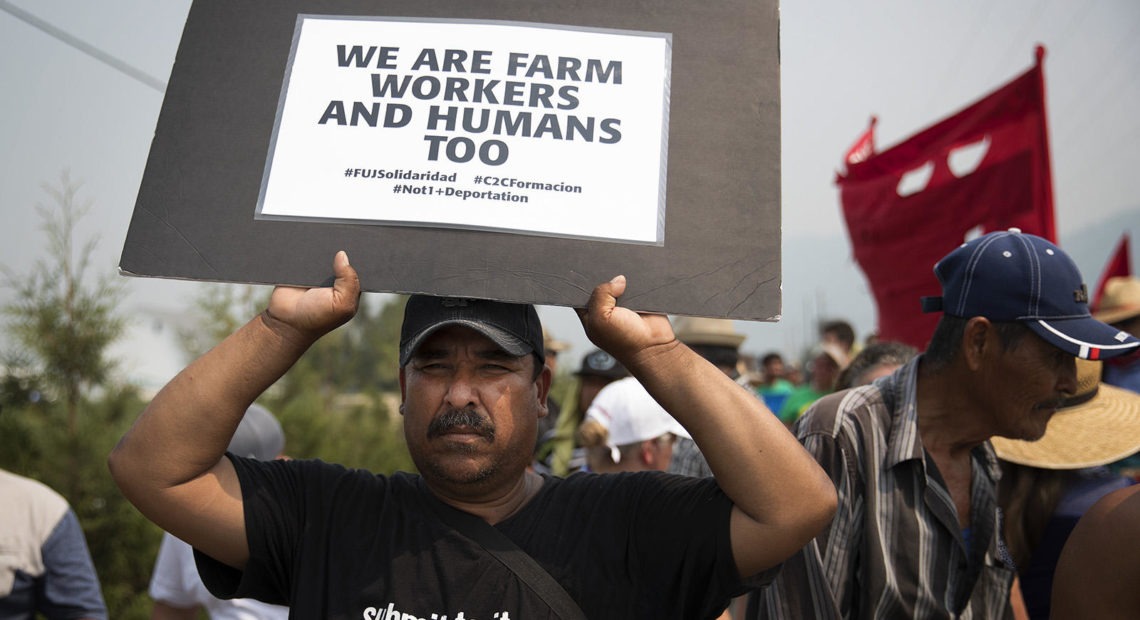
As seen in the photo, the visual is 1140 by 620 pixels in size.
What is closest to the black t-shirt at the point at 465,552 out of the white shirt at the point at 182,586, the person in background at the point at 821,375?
the white shirt at the point at 182,586

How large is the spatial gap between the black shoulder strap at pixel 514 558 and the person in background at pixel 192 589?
1626 mm

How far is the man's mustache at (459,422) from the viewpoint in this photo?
6.45ft

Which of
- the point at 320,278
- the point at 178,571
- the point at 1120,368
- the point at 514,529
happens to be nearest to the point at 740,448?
the point at 514,529

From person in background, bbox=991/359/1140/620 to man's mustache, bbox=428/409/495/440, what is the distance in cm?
181

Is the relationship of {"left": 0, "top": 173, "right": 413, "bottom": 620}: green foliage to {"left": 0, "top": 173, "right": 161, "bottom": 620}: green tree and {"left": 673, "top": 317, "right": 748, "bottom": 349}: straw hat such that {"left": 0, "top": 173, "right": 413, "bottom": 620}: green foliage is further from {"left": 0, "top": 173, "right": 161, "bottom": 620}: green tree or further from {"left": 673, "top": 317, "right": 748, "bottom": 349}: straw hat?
{"left": 673, "top": 317, "right": 748, "bottom": 349}: straw hat

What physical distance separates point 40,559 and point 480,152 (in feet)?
8.99

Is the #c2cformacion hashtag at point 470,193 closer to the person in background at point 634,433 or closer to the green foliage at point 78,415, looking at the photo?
the person in background at point 634,433

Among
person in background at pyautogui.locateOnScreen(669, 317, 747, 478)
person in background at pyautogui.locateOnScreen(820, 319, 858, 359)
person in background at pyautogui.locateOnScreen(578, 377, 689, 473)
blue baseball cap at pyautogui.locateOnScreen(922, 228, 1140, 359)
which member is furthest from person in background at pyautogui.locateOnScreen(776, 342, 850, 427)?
blue baseball cap at pyautogui.locateOnScreen(922, 228, 1140, 359)

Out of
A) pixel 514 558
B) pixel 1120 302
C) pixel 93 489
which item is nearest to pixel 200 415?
pixel 514 558

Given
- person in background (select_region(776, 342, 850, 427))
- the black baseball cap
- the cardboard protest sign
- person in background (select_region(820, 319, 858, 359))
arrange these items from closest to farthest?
the cardboard protest sign < the black baseball cap < person in background (select_region(776, 342, 850, 427)) < person in background (select_region(820, 319, 858, 359))

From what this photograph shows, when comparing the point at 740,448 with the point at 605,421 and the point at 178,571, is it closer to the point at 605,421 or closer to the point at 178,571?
the point at 605,421

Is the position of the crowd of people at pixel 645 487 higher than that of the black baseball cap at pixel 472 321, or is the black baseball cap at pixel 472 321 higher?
the black baseball cap at pixel 472 321

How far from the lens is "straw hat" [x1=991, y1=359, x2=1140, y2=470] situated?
111 inches

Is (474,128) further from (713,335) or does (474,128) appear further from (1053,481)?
(713,335)
